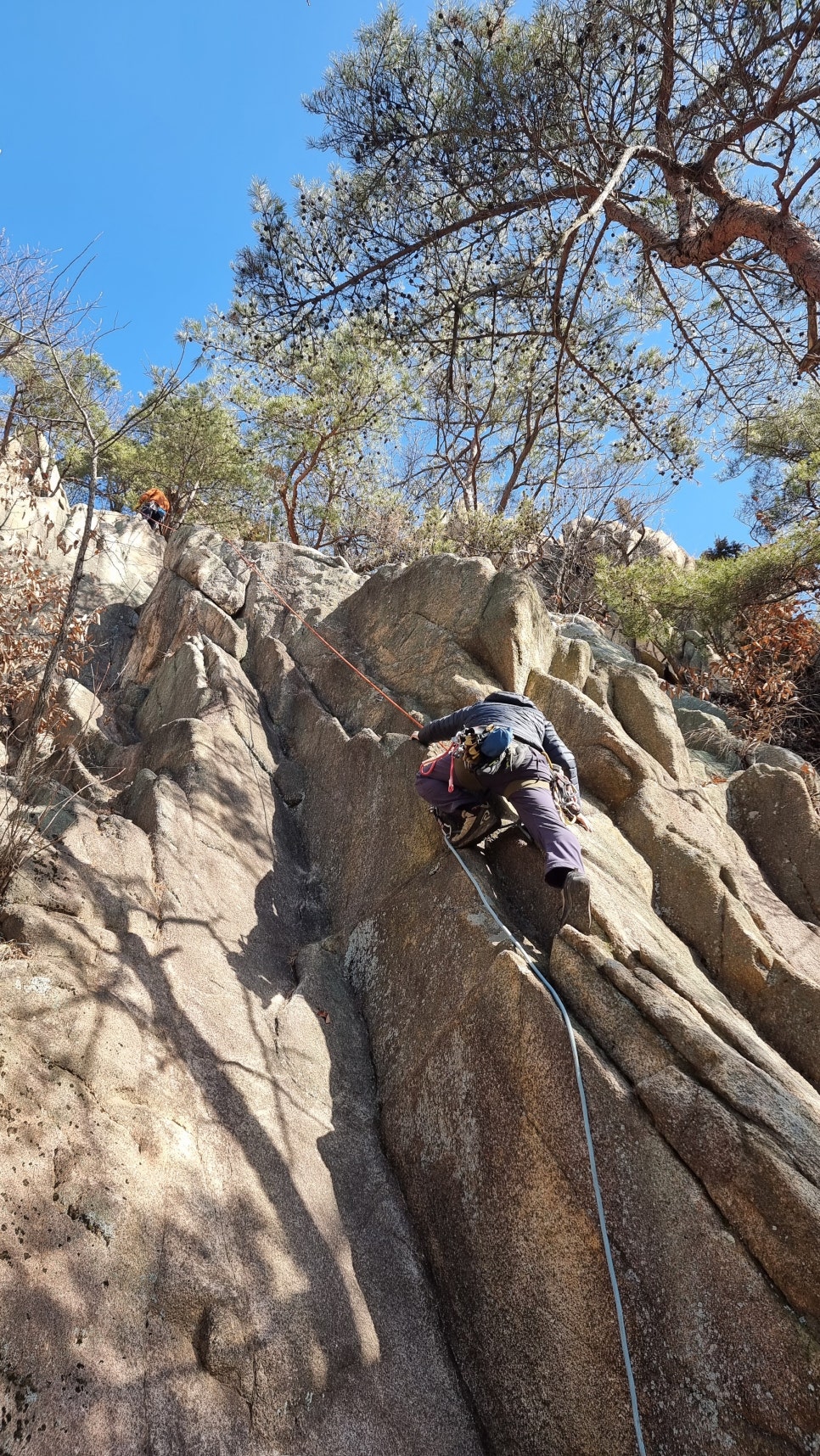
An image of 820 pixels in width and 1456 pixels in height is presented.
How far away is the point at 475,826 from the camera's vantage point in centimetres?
600

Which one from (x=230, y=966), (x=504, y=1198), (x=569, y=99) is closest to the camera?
(x=504, y=1198)

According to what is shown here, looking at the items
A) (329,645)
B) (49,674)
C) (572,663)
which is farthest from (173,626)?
(49,674)

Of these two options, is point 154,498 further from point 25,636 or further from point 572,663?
point 572,663

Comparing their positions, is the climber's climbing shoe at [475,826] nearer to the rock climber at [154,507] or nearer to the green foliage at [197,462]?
the green foliage at [197,462]

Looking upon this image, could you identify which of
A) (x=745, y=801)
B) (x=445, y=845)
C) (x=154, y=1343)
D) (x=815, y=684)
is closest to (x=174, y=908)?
(x=445, y=845)

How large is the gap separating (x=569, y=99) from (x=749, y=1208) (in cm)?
849

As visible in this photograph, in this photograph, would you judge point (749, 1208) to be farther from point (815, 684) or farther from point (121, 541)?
point (121, 541)

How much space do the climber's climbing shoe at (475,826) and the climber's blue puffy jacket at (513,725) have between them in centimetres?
63

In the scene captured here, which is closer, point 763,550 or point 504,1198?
point 504,1198

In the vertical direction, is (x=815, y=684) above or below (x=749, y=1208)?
above

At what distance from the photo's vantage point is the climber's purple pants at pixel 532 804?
5340mm

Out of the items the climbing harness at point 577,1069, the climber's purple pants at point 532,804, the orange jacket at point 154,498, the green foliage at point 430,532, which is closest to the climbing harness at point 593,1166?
the climbing harness at point 577,1069

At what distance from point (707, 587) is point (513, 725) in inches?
390

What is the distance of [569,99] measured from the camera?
7.07 metres
